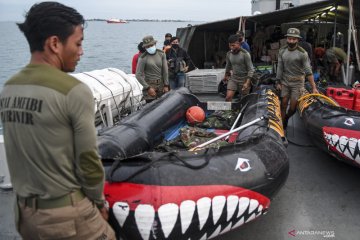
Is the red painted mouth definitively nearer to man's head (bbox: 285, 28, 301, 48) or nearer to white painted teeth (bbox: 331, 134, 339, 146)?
white painted teeth (bbox: 331, 134, 339, 146)

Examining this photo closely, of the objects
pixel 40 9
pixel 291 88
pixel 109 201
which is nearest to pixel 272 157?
pixel 109 201

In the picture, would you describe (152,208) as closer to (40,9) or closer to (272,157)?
(272,157)

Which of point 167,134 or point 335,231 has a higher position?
point 167,134

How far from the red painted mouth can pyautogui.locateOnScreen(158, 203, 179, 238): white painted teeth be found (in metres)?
0.03

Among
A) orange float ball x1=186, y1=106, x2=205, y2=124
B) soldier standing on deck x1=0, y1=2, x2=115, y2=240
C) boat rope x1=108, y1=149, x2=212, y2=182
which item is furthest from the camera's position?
orange float ball x1=186, y1=106, x2=205, y2=124

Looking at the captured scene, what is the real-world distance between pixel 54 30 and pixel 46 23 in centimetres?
4

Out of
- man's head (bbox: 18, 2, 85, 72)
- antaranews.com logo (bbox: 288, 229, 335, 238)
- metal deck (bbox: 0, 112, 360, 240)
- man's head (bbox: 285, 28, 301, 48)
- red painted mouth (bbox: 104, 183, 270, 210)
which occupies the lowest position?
antaranews.com logo (bbox: 288, 229, 335, 238)

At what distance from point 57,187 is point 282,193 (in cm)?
283

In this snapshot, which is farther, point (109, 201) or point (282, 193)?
point (282, 193)

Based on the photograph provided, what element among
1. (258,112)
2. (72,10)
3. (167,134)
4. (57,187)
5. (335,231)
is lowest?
(335,231)

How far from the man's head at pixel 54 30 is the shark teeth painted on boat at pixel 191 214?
1093mm

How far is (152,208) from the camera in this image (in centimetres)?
227

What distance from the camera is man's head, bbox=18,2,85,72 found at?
150 cm

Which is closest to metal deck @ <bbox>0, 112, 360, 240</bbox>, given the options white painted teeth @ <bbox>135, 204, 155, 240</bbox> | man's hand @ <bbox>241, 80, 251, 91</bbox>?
white painted teeth @ <bbox>135, 204, 155, 240</bbox>
